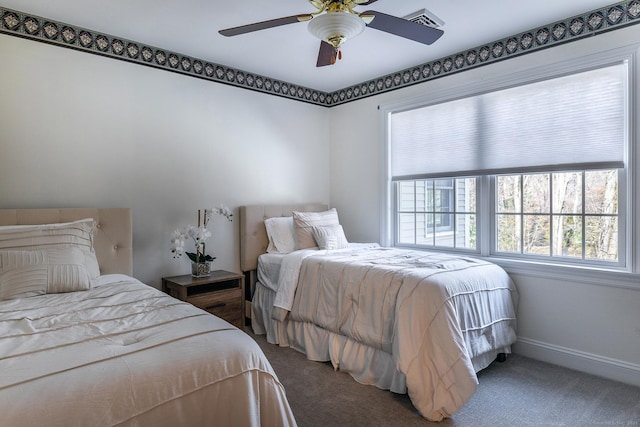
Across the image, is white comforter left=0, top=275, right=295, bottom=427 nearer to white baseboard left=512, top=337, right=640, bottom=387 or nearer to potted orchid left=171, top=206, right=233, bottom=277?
potted orchid left=171, top=206, right=233, bottom=277

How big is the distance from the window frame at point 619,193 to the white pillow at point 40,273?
3075 mm

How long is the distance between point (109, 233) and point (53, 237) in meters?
0.57

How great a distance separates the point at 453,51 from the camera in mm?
3459

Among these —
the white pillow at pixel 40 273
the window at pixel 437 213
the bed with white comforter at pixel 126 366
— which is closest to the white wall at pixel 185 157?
the window at pixel 437 213

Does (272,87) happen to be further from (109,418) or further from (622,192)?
(109,418)

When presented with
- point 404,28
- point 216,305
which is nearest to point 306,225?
point 216,305

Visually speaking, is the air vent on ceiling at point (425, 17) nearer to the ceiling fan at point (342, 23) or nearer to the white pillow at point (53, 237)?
the ceiling fan at point (342, 23)

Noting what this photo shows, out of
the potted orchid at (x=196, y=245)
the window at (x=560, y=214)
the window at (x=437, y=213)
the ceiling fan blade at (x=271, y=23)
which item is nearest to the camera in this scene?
the ceiling fan blade at (x=271, y=23)

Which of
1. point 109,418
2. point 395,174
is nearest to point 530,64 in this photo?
point 395,174

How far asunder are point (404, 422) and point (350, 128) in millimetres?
3280

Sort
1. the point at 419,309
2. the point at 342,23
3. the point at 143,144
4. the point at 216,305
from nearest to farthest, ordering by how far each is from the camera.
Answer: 1. the point at 342,23
2. the point at 419,309
3. the point at 216,305
4. the point at 143,144

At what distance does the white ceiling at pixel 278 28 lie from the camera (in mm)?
2562

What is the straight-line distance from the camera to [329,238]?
3697mm

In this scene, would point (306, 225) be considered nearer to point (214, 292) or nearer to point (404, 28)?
point (214, 292)
